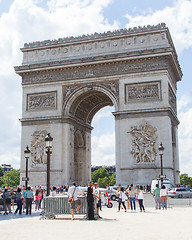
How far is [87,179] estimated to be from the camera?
44.2 meters

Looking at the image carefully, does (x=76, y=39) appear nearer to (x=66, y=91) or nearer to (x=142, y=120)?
(x=66, y=91)

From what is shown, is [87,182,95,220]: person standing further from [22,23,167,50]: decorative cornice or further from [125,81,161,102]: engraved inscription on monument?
[22,23,167,50]: decorative cornice

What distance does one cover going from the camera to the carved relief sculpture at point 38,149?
39469mm

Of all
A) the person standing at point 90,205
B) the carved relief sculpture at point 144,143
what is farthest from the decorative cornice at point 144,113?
the person standing at point 90,205

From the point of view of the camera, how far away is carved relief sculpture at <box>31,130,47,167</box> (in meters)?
39.5

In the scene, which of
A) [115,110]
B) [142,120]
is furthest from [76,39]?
[142,120]

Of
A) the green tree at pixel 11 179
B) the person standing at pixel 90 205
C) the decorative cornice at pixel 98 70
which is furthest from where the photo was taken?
the green tree at pixel 11 179

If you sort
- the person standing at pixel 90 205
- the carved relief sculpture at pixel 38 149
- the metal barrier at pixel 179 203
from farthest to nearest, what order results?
the carved relief sculpture at pixel 38 149 < the metal barrier at pixel 179 203 < the person standing at pixel 90 205

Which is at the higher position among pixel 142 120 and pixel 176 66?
pixel 176 66

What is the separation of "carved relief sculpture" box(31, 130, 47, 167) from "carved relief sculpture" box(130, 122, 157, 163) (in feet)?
30.7

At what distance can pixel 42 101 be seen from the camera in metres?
41.0

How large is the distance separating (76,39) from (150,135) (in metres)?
13.2

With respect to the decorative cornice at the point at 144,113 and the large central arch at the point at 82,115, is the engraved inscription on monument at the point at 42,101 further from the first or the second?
the decorative cornice at the point at 144,113

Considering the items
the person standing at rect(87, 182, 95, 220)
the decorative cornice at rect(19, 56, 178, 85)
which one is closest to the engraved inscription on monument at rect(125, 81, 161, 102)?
the decorative cornice at rect(19, 56, 178, 85)
